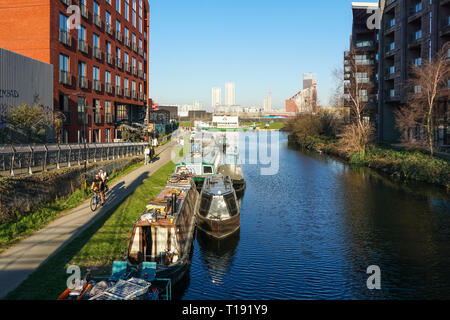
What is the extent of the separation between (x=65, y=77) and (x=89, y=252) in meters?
26.1

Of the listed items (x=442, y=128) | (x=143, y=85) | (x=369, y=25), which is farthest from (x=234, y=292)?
(x=369, y=25)

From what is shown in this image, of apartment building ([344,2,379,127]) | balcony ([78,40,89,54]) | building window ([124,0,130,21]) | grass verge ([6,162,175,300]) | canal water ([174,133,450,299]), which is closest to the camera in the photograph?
grass verge ([6,162,175,300])

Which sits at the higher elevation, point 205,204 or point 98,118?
point 98,118

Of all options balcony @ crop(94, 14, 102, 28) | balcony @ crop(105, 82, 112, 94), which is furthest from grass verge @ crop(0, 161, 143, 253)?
balcony @ crop(94, 14, 102, 28)

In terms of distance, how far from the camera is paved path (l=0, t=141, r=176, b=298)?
45.1 feet

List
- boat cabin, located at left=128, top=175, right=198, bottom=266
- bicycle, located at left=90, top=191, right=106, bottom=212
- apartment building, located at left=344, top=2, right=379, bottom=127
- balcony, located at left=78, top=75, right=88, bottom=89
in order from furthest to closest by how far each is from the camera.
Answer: apartment building, located at left=344, top=2, right=379, bottom=127, balcony, located at left=78, top=75, right=88, bottom=89, bicycle, located at left=90, top=191, right=106, bottom=212, boat cabin, located at left=128, top=175, right=198, bottom=266

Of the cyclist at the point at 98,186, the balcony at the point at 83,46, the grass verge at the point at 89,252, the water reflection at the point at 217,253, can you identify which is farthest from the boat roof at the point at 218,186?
the balcony at the point at 83,46

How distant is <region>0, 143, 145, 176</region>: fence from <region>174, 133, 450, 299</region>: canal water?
403 inches

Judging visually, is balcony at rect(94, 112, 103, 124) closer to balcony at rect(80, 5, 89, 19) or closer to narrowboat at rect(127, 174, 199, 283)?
balcony at rect(80, 5, 89, 19)

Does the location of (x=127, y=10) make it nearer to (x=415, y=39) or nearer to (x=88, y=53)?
(x=88, y=53)

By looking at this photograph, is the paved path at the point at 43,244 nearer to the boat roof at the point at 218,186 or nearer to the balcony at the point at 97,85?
the boat roof at the point at 218,186

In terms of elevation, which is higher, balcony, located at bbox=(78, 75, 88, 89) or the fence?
balcony, located at bbox=(78, 75, 88, 89)

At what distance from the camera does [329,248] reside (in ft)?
67.4

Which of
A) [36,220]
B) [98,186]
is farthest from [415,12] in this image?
[36,220]
